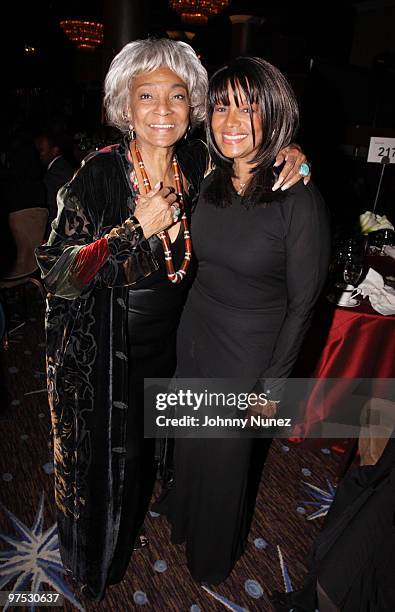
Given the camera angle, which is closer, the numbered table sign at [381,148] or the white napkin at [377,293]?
the white napkin at [377,293]

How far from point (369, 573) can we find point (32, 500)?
5.41 feet

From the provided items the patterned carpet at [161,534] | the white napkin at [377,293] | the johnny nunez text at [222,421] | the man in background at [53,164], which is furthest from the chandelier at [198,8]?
the johnny nunez text at [222,421]

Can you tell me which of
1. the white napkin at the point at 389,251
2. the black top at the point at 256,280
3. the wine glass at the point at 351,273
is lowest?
the white napkin at the point at 389,251

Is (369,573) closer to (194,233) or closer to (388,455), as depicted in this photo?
(388,455)

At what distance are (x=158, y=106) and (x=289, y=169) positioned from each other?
1.56ft

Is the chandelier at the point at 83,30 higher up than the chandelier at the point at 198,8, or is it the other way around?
the chandelier at the point at 198,8

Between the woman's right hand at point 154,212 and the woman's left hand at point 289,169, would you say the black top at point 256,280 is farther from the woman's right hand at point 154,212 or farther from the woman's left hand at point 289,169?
the woman's right hand at point 154,212

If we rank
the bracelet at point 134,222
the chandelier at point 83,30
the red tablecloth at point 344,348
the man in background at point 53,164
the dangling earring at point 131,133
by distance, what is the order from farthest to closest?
the chandelier at point 83,30 → the man in background at point 53,164 → the red tablecloth at point 344,348 → the dangling earring at point 131,133 → the bracelet at point 134,222

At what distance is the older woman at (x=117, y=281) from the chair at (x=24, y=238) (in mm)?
1924

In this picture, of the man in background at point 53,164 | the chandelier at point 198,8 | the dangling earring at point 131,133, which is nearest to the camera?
the dangling earring at point 131,133

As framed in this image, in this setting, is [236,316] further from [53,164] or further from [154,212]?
[53,164]

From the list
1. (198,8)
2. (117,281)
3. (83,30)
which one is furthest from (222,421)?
(83,30)

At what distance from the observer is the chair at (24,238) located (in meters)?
3.31

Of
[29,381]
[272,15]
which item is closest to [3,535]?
[29,381]
